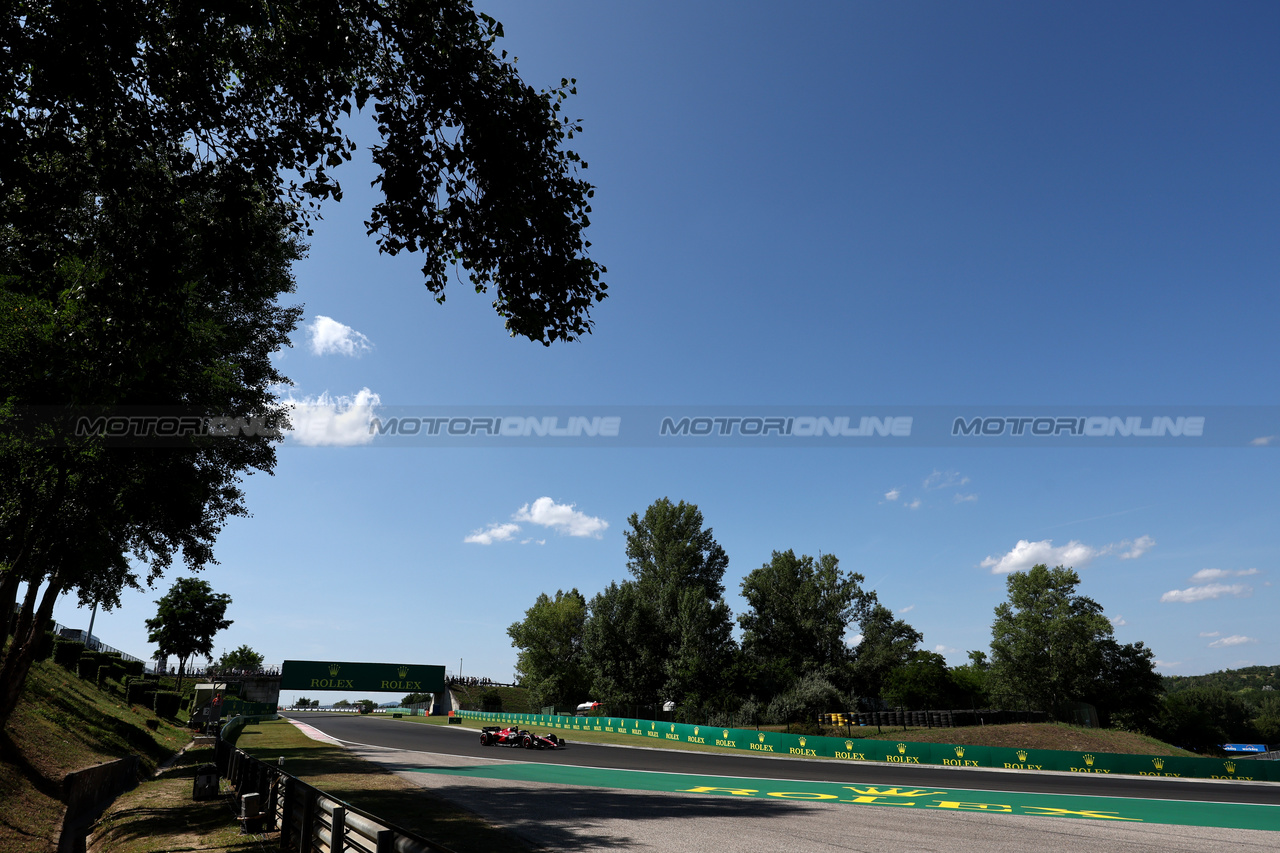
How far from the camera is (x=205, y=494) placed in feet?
62.5

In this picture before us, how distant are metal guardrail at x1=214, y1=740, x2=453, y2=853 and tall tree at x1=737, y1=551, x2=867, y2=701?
56.1m

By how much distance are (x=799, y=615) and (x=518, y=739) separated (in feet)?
130

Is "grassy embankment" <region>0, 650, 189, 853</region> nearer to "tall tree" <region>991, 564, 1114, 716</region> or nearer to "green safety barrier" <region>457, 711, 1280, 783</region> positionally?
"green safety barrier" <region>457, 711, 1280, 783</region>

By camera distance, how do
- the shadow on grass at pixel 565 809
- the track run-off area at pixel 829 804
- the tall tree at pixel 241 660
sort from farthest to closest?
1. the tall tree at pixel 241 660
2. the track run-off area at pixel 829 804
3. the shadow on grass at pixel 565 809

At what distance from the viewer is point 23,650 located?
2008 cm

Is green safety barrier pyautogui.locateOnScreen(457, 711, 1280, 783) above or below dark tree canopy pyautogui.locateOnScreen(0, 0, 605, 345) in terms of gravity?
below

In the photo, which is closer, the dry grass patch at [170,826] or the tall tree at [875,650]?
the dry grass patch at [170,826]

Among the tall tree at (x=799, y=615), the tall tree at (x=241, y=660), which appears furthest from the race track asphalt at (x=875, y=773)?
the tall tree at (x=241, y=660)

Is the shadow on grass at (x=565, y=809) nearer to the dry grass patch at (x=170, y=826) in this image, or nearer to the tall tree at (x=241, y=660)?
the dry grass patch at (x=170, y=826)

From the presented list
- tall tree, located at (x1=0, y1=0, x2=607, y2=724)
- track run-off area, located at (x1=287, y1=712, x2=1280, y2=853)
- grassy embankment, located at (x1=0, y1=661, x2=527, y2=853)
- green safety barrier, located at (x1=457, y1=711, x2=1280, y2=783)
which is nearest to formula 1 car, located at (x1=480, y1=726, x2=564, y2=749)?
track run-off area, located at (x1=287, y1=712, x2=1280, y2=853)

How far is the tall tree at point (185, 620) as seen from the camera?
74.2m

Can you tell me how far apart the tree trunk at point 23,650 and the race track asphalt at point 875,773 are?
52.2 ft

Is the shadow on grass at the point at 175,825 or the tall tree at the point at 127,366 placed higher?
the tall tree at the point at 127,366

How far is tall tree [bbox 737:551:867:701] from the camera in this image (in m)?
65.1
